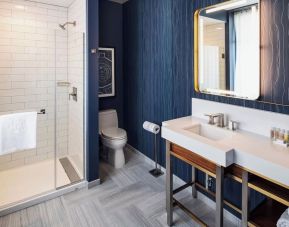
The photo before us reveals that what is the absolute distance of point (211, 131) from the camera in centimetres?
196

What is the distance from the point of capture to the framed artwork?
3.36 m

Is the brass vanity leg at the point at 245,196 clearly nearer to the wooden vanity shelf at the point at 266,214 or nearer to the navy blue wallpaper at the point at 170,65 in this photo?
the wooden vanity shelf at the point at 266,214

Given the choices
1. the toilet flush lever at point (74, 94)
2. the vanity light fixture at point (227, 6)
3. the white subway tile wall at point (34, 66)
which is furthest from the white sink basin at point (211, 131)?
the white subway tile wall at point (34, 66)

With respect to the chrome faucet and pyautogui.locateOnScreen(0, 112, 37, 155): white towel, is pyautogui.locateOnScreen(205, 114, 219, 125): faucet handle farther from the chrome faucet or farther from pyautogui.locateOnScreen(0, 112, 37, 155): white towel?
pyautogui.locateOnScreen(0, 112, 37, 155): white towel

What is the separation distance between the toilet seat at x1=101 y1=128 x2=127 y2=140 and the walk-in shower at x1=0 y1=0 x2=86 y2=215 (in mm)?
398

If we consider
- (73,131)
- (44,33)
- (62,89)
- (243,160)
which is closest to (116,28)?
(44,33)

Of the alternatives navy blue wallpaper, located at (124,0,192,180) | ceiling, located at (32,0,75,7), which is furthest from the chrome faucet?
ceiling, located at (32,0,75,7)

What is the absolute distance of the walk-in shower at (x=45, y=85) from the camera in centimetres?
264

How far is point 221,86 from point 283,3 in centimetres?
77

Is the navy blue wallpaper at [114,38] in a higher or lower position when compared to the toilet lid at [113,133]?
higher

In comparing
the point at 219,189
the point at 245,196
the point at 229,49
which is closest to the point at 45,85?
the point at 229,49

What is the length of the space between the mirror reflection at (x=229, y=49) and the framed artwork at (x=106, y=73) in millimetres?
1645

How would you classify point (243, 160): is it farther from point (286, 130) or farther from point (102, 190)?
point (102, 190)

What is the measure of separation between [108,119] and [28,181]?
1.34m
